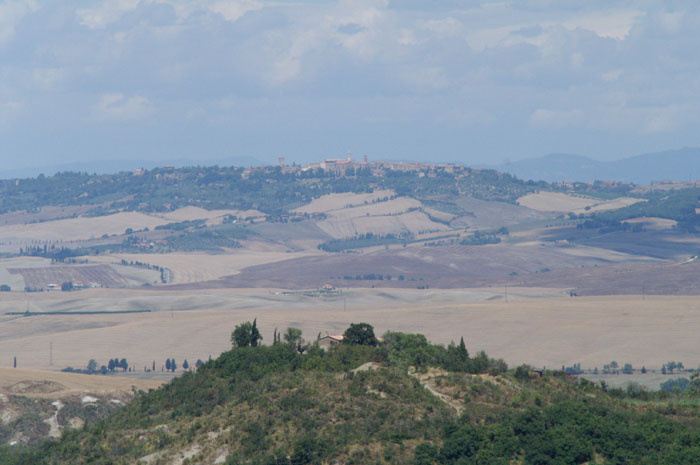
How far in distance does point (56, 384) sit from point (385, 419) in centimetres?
6293

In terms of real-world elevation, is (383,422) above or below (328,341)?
below

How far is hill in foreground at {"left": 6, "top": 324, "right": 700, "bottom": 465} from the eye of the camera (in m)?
53.8

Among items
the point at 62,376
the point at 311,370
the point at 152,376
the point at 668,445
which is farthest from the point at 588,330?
the point at 668,445

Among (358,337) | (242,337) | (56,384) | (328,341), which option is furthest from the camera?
(56,384)

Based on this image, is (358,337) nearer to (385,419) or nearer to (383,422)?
(385,419)

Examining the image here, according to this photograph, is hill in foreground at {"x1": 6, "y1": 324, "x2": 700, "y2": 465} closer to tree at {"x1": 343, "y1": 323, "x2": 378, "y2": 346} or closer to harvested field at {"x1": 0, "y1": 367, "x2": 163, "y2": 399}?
tree at {"x1": 343, "y1": 323, "x2": 378, "y2": 346}

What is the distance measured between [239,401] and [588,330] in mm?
119626

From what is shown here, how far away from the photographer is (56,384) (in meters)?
113

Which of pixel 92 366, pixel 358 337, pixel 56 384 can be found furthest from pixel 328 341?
pixel 92 366

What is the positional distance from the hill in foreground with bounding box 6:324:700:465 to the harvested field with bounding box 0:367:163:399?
3520 cm

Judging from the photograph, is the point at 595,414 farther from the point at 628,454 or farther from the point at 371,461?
the point at 371,461

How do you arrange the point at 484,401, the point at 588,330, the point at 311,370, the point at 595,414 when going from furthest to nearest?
the point at 588,330
the point at 311,370
the point at 484,401
the point at 595,414

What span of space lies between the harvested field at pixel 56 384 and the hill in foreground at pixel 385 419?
3520cm

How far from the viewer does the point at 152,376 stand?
144m
